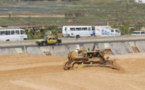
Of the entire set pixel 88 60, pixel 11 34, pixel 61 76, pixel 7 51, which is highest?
pixel 11 34

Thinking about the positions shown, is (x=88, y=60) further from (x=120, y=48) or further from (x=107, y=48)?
(x=120, y=48)

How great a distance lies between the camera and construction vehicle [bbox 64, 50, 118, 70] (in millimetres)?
35844

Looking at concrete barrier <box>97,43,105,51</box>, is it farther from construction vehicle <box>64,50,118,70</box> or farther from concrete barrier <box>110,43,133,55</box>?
construction vehicle <box>64,50,118,70</box>

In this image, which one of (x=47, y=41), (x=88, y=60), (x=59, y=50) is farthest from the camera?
(x=47, y=41)

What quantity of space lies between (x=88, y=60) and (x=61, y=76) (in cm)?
519

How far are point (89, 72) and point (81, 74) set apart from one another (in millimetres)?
1428

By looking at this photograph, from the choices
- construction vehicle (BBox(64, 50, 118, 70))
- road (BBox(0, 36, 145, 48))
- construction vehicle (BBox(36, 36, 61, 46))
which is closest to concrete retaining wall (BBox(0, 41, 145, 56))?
road (BBox(0, 36, 145, 48))

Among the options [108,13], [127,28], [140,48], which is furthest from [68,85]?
[108,13]

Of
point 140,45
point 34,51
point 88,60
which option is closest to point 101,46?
point 140,45

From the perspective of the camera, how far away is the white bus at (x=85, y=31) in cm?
6575

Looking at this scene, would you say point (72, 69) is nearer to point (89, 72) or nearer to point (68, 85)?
point (89, 72)

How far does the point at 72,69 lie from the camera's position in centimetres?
3528

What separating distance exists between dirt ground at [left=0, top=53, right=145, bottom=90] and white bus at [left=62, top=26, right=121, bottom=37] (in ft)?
78.5

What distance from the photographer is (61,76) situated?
104ft
